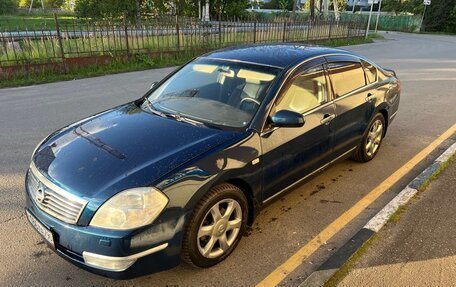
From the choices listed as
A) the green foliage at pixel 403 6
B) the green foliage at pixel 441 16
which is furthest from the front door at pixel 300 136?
the green foliage at pixel 403 6

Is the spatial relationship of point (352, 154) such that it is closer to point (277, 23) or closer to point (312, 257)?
point (312, 257)

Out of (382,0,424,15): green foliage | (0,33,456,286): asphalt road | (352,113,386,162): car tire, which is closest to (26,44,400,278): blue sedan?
(0,33,456,286): asphalt road

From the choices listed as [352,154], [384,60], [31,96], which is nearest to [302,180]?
[352,154]

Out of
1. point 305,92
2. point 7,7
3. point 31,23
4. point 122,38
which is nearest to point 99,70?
point 122,38

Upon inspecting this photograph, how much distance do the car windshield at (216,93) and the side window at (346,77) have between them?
908 mm

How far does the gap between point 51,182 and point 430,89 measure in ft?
32.3

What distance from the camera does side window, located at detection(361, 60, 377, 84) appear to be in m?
4.70

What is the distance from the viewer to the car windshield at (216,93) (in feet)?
10.7

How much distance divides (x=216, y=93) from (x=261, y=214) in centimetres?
124

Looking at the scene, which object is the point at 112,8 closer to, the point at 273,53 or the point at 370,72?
the point at 370,72

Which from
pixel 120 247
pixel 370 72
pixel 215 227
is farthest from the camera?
pixel 370 72

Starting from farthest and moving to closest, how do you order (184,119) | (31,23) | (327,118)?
1. (31,23)
2. (327,118)
3. (184,119)

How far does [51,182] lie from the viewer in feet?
8.48

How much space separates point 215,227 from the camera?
2.81 metres
